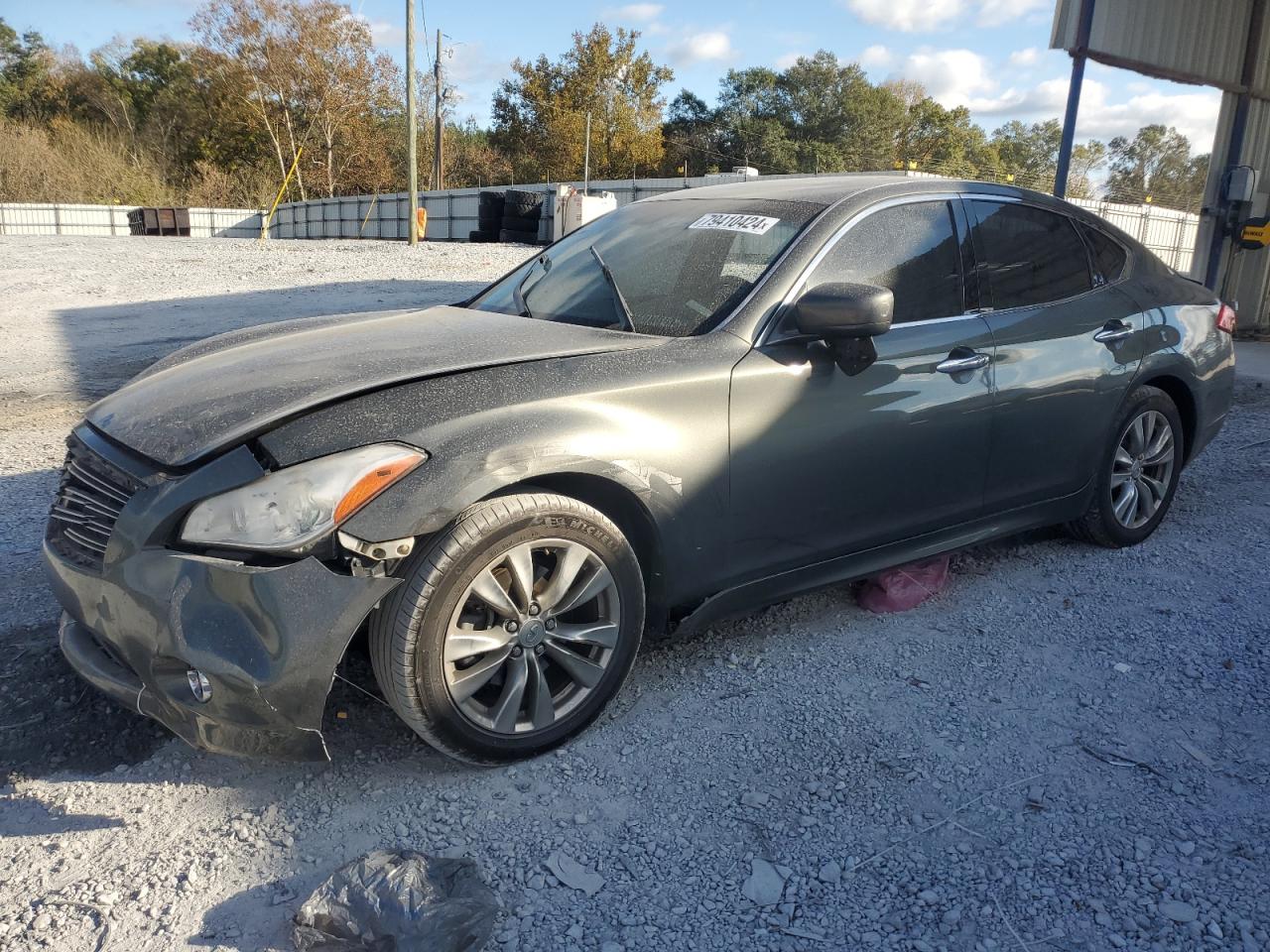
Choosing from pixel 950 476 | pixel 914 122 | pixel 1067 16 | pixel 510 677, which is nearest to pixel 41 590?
pixel 510 677

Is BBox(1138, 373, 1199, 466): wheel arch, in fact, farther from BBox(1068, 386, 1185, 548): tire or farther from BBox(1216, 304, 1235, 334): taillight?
BBox(1216, 304, 1235, 334): taillight

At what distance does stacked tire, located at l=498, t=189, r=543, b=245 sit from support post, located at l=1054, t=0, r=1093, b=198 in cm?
1673

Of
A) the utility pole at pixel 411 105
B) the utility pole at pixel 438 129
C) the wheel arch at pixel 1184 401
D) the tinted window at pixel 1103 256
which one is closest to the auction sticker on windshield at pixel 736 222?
the tinted window at pixel 1103 256

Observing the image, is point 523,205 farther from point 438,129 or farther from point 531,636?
point 531,636

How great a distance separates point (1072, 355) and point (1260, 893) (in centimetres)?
218

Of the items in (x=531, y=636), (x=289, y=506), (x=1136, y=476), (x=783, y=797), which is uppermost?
(x=289, y=506)

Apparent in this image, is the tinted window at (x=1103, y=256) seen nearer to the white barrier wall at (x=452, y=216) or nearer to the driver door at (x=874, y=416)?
the driver door at (x=874, y=416)

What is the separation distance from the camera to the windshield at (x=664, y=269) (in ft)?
10.4

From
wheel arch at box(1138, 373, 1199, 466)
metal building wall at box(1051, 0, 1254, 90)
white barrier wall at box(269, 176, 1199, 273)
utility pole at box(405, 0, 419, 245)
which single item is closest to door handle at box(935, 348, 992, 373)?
wheel arch at box(1138, 373, 1199, 466)

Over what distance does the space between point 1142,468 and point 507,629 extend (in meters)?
3.25

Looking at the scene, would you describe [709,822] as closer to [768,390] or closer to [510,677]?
[510,677]

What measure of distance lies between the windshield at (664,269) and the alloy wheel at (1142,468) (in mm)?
1991

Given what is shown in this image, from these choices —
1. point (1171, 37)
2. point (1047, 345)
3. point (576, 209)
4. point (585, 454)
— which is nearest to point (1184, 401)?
point (1047, 345)

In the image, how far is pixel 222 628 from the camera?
7.41 feet
